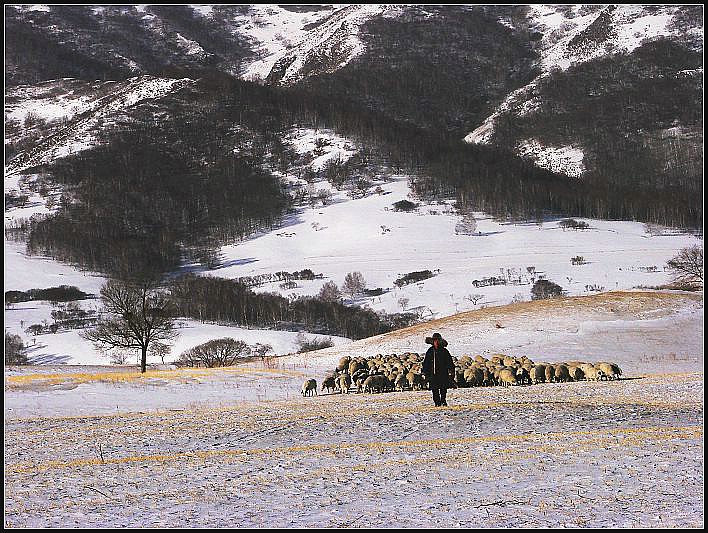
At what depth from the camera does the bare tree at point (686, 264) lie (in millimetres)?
113812

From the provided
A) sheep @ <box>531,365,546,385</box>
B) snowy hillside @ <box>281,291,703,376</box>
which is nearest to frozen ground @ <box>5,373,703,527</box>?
sheep @ <box>531,365,546,385</box>

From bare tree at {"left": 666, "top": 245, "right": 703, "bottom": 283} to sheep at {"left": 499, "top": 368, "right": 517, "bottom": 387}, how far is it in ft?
298

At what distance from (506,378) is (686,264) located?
10832 centimetres

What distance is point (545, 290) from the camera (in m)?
123

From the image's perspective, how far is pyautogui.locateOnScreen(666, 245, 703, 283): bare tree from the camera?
4481 inches

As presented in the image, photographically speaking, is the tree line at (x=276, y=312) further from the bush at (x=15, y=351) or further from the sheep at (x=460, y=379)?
the sheep at (x=460, y=379)

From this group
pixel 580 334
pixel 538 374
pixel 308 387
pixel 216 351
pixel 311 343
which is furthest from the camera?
pixel 311 343

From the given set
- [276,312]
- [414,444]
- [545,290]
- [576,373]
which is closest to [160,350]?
[276,312]

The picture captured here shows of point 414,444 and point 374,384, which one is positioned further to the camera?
point 374,384

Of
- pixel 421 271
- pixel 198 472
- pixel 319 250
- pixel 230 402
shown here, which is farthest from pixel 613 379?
pixel 319 250

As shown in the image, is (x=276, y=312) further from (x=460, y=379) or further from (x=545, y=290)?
(x=460, y=379)

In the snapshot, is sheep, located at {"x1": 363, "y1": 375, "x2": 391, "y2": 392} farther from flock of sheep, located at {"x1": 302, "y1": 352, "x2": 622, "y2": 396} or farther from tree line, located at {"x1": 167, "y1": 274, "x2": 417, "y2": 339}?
tree line, located at {"x1": 167, "y1": 274, "x2": 417, "y2": 339}

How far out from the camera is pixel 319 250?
178625 mm

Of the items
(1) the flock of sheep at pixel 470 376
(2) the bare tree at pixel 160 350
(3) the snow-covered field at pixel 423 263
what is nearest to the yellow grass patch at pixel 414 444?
(1) the flock of sheep at pixel 470 376
